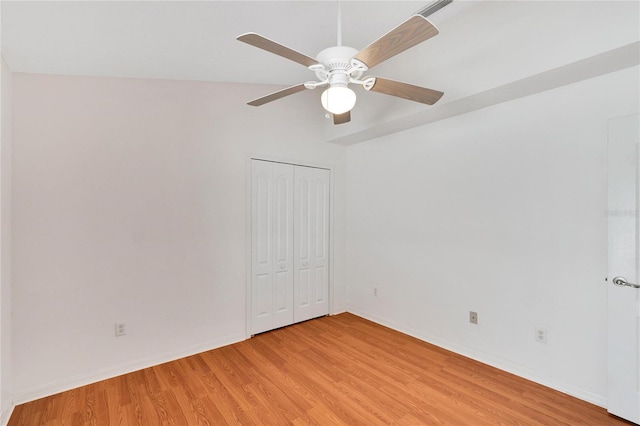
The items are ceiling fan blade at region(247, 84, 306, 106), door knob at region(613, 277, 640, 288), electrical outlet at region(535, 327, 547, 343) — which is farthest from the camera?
electrical outlet at region(535, 327, 547, 343)

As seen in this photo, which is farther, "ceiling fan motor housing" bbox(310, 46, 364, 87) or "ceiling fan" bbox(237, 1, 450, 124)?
"ceiling fan motor housing" bbox(310, 46, 364, 87)

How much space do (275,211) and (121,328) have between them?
1.86 metres

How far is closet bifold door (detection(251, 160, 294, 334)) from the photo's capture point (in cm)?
335

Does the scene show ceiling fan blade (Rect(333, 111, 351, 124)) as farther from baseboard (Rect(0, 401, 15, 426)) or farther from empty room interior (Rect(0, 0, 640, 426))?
baseboard (Rect(0, 401, 15, 426))

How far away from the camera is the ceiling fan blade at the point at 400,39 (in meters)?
1.24

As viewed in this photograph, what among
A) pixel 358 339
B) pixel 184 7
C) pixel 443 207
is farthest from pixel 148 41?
pixel 358 339

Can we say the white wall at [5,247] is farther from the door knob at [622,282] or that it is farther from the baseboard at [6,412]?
the door knob at [622,282]

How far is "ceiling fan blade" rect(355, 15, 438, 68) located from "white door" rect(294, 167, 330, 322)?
227cm

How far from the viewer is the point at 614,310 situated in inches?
79.3

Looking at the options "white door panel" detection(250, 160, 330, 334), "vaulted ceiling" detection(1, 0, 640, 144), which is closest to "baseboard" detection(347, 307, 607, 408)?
"white door panel" detection(250, 160, 330, 334)

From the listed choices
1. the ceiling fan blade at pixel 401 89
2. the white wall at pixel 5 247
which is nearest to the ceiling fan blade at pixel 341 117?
the ceiling fan blade at pixel 401 89

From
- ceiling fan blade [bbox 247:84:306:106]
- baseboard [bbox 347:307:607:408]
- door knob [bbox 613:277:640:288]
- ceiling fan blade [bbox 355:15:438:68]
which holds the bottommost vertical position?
baseboard [bbox 347:307:607:408]

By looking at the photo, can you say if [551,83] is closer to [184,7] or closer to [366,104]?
[366,104]

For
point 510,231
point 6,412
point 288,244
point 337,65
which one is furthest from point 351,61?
point 6,412
